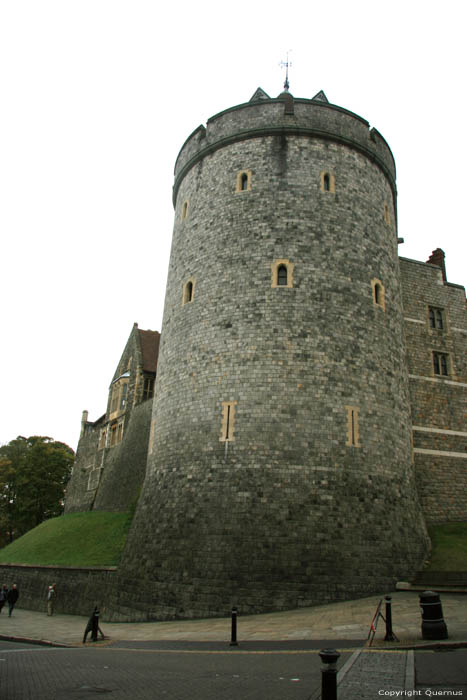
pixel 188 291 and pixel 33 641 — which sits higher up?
pixel 188 291

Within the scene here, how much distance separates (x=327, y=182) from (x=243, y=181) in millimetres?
3033

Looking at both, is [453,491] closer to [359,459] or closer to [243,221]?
[359,459]

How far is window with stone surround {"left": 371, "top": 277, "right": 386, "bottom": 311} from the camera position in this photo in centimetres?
1777

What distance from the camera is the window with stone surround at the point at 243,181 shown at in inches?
730

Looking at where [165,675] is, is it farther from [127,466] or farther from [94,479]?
[94,479]

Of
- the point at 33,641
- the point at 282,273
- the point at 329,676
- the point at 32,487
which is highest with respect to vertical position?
the point at 282,273

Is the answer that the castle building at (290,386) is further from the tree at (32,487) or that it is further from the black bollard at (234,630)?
the tree at (32,487)

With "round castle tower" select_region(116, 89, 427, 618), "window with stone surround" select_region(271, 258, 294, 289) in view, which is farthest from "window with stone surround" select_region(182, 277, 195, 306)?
"window with stone surround" select_region(271, 258, 294, 289)

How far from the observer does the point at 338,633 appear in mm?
9773

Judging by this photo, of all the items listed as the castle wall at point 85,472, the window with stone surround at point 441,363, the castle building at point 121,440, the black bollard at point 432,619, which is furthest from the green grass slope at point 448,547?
the castle wall at point 85,472

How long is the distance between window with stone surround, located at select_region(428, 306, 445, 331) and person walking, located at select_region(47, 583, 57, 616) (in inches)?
710

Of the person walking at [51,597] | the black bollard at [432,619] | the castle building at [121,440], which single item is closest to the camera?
the black bollard at [432,619]

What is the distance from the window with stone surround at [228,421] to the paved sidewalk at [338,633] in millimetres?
4749

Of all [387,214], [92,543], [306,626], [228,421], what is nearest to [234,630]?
[306,626]
